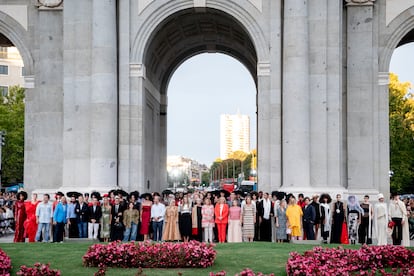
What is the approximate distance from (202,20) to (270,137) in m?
7.70

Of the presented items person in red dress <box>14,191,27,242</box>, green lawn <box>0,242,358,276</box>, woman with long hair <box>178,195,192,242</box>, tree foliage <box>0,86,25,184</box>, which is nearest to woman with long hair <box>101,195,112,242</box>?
woman with long hair <box>178,195,192,242</box>

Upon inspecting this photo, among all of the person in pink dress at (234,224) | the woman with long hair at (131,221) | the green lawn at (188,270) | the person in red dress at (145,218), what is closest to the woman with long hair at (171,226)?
the person in red dress at (145,218)

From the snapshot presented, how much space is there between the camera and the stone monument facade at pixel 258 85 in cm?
2720

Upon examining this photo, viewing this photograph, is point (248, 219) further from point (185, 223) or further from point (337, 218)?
point (337, 218)

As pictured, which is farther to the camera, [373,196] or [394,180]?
[394,180]

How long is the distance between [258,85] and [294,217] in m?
7.37

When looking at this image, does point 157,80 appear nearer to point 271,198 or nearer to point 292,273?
point 271,198

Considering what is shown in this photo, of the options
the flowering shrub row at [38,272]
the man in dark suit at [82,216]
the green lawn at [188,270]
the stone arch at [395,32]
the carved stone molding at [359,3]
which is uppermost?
the carved stone molding at [359,3]

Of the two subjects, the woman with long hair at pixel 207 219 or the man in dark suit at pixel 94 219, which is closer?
the woman with long hair at pixel 207 219

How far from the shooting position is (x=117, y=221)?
23500 mm

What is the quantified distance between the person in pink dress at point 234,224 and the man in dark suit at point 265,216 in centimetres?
100

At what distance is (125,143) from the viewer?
2839cm

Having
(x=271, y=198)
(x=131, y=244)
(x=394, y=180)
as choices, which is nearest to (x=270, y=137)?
(x=271, y=198)

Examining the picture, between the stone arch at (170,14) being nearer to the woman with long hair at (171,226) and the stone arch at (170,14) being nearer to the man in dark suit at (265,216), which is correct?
the man in dark suit at (265,216)
